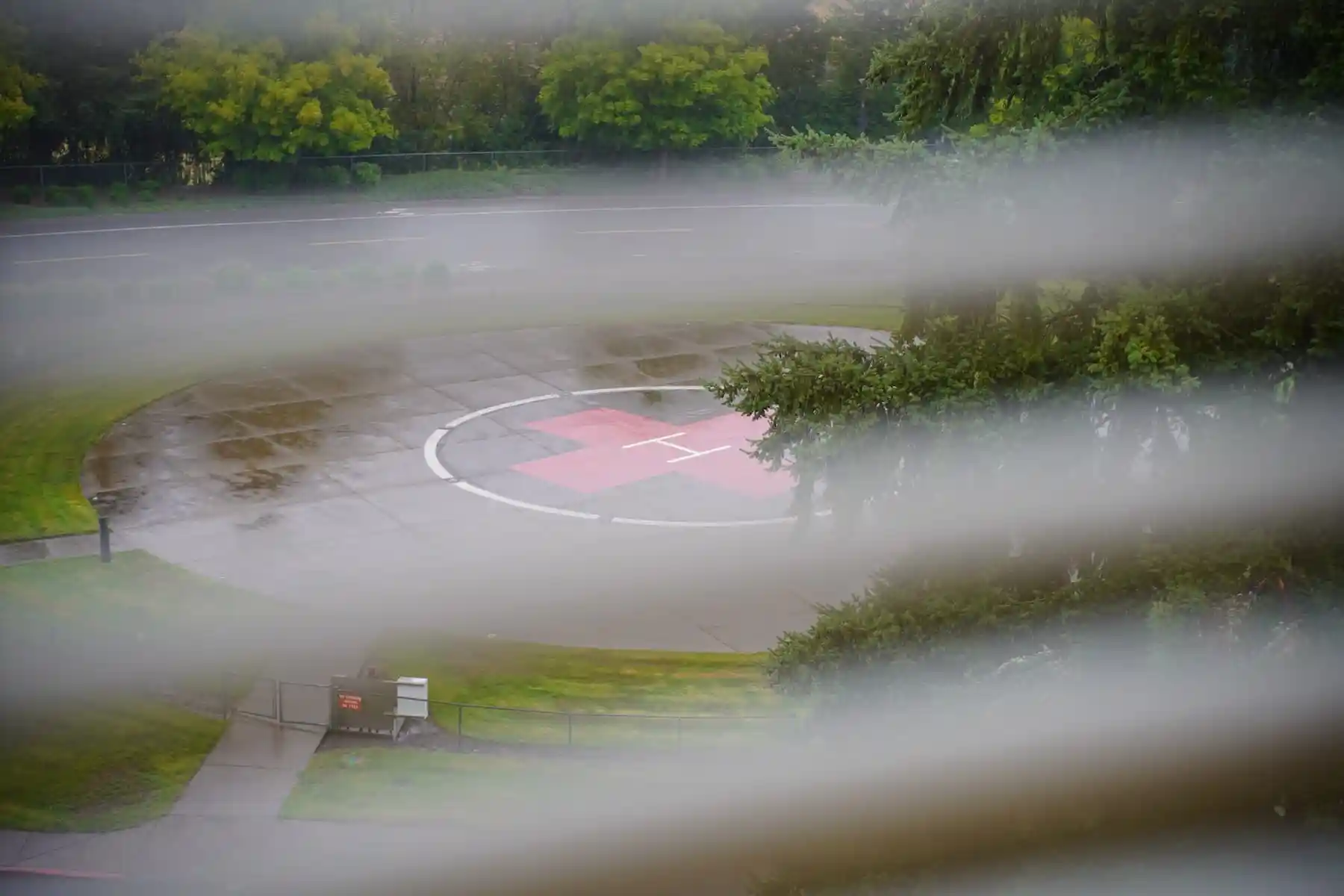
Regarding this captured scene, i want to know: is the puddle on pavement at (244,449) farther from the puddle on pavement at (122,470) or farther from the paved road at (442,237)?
the paved road at (442,237)

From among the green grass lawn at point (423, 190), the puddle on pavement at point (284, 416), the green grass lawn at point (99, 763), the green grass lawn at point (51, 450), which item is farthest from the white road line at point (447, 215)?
the green grass lawn at point (99, 763)

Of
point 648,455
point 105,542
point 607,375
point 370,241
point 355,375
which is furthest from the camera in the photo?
point 370,241

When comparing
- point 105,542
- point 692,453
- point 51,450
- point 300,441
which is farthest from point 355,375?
point 105,542

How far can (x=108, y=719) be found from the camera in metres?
14.1

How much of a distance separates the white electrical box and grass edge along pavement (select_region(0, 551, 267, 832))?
5.76ft

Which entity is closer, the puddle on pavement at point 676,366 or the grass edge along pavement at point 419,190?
the puddle on pavement at point 676,366

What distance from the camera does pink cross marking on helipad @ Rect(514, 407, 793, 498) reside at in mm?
20438

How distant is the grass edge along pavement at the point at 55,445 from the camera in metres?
18.5

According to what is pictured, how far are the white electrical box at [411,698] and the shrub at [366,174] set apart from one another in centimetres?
2685

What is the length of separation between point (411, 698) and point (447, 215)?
2551cm

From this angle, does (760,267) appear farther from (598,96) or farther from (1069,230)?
(1069,230)

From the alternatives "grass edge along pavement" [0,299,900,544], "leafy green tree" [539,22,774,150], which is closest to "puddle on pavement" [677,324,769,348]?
"grass edge along pavement" [0,299,900,544]

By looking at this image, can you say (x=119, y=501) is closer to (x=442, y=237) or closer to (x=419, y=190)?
(x=442, y=237)

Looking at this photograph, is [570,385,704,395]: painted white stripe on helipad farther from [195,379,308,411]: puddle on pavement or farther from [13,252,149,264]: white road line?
[13,252,149,264]: white road line
